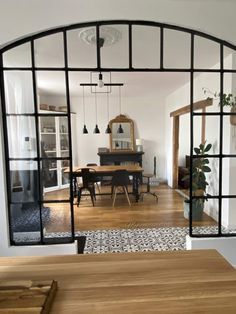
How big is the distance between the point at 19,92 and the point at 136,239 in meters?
2.45

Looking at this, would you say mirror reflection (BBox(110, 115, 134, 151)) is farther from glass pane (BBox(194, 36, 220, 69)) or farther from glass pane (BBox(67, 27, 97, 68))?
glass pane (BBox(194, 36, 220, 69))

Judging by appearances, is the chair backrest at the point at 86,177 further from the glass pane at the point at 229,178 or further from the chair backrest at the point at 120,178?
the glass pane at the point at 229,178

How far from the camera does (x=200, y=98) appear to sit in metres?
4.36

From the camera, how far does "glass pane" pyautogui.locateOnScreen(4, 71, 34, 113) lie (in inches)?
95.0

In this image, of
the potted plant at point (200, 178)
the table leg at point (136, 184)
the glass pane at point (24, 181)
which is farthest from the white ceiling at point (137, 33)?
the table leg at point (136, 184)

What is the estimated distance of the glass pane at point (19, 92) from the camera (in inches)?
95.0

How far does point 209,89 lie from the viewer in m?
3.88

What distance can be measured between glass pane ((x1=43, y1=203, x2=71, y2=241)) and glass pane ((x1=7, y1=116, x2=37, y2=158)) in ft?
1.98

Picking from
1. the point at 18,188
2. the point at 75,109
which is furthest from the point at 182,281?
the point at 75,109

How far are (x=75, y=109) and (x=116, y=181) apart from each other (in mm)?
3076

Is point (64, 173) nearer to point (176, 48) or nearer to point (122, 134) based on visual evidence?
point (176, 48)

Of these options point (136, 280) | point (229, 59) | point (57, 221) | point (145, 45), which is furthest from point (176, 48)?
point (136, 280)

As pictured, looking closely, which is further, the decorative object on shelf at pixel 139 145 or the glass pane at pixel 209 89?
the decorative object on shelf at pixel 139 145

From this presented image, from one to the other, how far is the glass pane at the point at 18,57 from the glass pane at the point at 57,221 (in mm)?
1427
